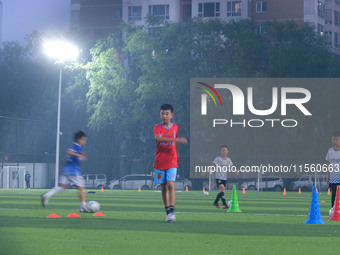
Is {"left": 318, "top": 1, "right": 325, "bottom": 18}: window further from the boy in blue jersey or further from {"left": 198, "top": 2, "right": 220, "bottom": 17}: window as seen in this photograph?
the boy in blue jersey

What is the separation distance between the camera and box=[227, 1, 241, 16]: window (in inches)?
3625

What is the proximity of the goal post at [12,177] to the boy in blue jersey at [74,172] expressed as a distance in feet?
155

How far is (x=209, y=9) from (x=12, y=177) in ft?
117

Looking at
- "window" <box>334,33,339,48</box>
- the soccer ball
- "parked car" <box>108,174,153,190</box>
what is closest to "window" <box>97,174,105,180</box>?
"parked car" <box>108,174,153,190</box>

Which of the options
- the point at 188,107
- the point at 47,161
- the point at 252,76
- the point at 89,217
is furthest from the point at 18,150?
the point at 89,217

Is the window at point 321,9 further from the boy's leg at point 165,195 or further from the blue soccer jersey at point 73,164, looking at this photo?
the boy's leg at point 165,195

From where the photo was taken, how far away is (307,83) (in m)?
64.2

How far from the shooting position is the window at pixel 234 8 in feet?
302

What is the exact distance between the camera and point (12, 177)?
66.9 m

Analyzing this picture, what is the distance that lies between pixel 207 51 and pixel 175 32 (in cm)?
309

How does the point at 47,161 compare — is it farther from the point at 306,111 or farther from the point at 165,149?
the point at 165,149

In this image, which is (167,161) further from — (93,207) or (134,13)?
(134,13)

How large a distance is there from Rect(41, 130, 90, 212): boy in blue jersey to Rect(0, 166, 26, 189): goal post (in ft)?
155

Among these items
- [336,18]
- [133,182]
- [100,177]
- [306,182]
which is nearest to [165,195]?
[306,182]
